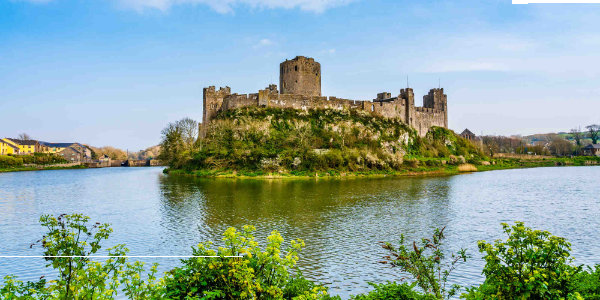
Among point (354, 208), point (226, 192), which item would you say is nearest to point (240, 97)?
point (226, 192)

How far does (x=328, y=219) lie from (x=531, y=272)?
1216cm

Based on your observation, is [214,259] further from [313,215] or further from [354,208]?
[354,208]

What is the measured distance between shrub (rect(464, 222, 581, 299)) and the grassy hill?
37673 mm

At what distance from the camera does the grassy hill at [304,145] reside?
146ft

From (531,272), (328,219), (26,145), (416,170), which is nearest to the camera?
(531,272)

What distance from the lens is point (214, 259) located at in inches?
227

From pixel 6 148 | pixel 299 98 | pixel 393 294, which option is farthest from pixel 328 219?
pixel 6 148

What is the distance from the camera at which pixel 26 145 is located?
98.3m

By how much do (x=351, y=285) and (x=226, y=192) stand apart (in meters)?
19.9

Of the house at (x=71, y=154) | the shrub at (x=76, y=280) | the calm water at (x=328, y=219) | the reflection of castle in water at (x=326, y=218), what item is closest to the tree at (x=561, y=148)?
the calm water at (x=328, y=219)

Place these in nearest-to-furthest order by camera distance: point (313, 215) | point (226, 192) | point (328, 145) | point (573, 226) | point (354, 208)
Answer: point (573, 226) < point (313, 215) < point (354, 208) < point (226, 192) < point (328, 145)

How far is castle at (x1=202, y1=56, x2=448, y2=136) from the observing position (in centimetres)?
5281

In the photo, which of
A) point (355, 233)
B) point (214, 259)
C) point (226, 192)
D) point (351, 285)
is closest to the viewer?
point (214, 259)

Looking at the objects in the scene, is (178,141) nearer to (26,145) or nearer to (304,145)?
(304,145)
